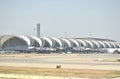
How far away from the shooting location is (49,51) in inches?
7830

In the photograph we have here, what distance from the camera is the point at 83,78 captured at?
33812mm

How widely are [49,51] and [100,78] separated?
165528mm

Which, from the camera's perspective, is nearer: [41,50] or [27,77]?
[27,77]

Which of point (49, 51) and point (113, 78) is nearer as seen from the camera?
point (113, 78)

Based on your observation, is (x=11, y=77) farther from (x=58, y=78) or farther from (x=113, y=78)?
(x=113, y=78)

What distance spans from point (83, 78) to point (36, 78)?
5.06 m

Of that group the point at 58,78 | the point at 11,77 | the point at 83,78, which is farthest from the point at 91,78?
the point at 11,77

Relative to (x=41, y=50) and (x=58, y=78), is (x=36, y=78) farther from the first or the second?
(x=41, y=50)

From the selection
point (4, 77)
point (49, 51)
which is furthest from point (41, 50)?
point (4, 77)

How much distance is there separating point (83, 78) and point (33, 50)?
6574 inches

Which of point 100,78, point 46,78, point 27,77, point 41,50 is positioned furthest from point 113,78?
point 41,50

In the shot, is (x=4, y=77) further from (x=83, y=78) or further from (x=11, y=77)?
(x=83, y=78)

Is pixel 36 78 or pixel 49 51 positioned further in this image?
pixel 49 51

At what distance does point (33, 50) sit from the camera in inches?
7859
